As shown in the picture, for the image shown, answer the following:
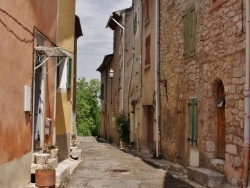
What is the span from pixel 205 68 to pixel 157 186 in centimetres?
308

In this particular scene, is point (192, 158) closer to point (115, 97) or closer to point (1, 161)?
point (1, 161)

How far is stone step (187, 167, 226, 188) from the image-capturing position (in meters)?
8.41

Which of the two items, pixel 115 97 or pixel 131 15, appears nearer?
pixel 131 15

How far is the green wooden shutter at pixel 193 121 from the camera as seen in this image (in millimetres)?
10677

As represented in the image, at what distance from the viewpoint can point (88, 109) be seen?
52.1 m

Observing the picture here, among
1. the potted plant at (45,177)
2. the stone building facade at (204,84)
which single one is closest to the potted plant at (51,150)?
the potted plant at (45,177)

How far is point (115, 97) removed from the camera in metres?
27.6

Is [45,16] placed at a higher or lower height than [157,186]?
higher

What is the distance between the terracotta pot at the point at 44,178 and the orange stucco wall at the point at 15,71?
1.55ft

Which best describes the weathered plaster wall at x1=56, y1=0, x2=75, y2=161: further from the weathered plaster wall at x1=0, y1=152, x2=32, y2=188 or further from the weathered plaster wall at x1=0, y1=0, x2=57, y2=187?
the weathered plaster wall at x1=0, y1=152, x2=32, y2=188

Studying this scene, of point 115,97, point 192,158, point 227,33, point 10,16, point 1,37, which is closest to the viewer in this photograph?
point 1,37

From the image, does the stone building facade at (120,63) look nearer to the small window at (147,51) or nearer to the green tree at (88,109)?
the small window at (147,51)

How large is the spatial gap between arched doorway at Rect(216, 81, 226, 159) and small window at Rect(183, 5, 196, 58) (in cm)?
188

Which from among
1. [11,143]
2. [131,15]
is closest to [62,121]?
[11,143]
